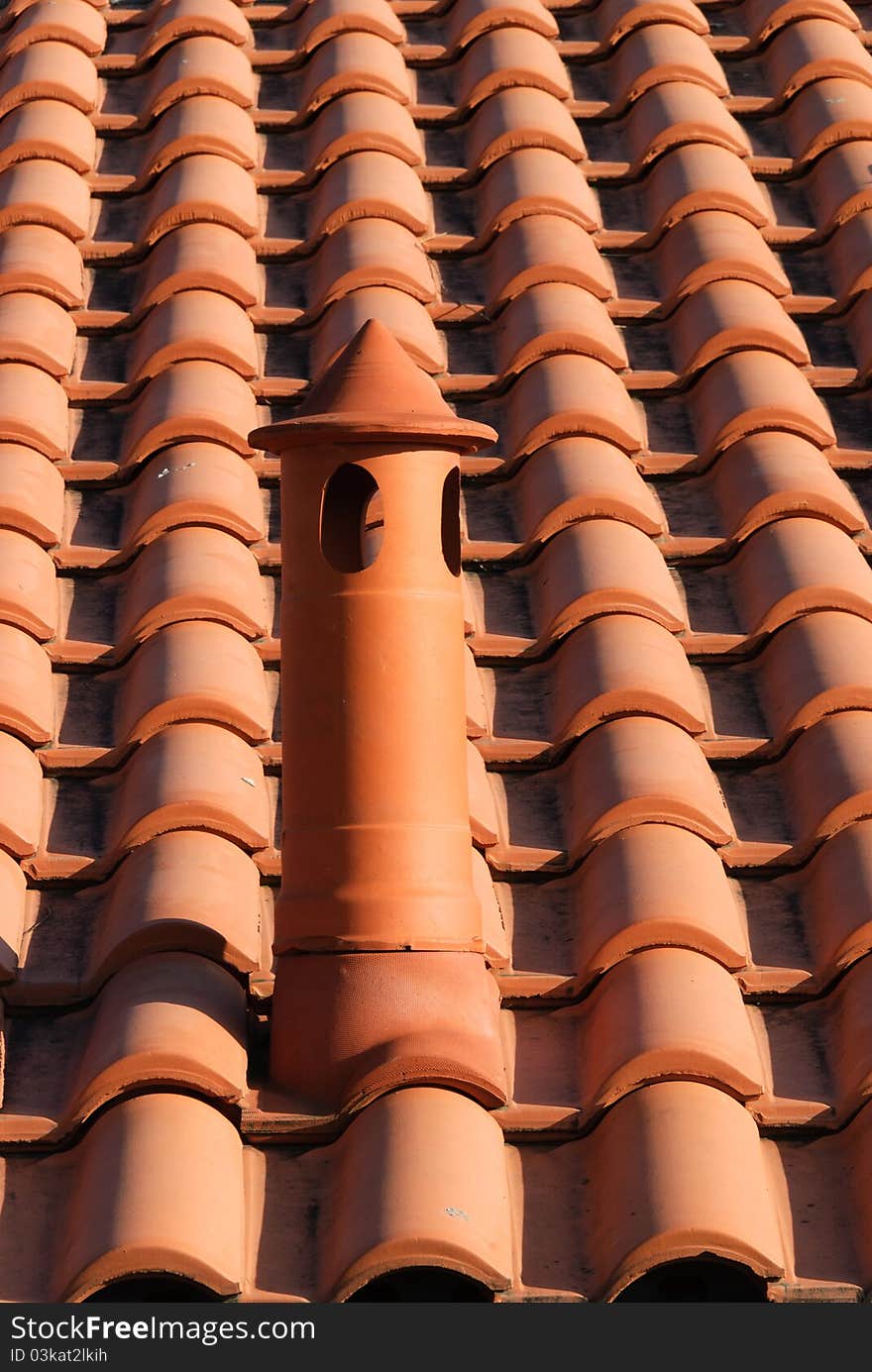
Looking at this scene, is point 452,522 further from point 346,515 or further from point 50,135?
point 50,135

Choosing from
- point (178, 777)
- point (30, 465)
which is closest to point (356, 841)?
point (178, 777)

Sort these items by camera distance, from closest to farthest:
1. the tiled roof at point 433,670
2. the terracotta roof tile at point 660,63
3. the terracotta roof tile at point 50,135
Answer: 1. the tiled roof at point 433,670
2. the terracotta roof tile at point 50,135
3. the terracotta roof tile at point 660,63

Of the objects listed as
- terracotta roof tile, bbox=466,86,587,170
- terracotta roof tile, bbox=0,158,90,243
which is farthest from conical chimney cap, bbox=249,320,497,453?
terracotta roof tile, bbox=466,86,587,170

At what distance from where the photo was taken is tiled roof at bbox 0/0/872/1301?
3.44m

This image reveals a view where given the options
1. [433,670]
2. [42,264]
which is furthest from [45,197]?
[433,670]

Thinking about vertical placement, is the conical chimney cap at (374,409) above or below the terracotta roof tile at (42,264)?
below

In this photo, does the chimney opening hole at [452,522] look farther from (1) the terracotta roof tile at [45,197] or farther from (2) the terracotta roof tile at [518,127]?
(2) the terracotta roof tile at [518,127]

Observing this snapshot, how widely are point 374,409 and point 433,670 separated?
1.57 ft

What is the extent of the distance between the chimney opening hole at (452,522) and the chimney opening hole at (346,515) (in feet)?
0.39

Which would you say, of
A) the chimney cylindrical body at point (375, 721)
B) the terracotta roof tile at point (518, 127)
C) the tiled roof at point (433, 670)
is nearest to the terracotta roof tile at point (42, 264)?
the tiled roof at point (433, 670)

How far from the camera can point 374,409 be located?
3838 millimetres

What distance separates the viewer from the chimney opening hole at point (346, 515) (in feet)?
12.6

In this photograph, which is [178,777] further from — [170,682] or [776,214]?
[776,214]

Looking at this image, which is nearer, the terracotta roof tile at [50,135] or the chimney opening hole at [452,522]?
the chimney opening hole at [452,522]
